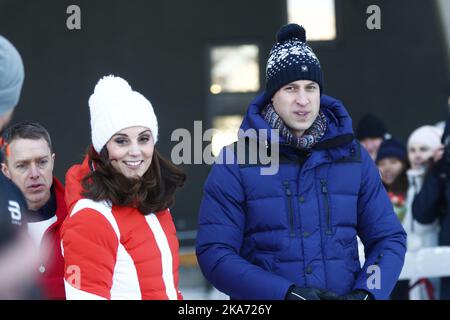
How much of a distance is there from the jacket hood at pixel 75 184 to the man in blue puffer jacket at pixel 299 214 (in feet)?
1.33

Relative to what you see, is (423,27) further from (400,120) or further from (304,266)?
(304,266)

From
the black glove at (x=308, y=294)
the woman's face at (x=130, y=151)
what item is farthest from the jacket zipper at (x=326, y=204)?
the woman's face at (x=130, y=151)

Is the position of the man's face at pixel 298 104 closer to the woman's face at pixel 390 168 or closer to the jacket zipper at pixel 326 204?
the jacket zipper at pixel 326 204

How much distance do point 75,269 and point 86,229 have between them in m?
0.12

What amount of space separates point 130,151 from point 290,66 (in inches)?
23.8

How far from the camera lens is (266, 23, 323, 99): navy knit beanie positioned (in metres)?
2.99

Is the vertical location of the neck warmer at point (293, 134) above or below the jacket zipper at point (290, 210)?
above

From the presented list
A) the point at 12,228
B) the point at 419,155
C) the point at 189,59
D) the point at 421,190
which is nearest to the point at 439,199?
the point at 421,190

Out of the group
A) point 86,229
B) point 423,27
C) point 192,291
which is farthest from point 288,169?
point 423,27

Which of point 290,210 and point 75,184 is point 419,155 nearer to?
point 290,210

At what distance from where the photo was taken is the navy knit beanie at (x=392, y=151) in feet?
18.4

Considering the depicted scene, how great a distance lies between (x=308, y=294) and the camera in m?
2.73

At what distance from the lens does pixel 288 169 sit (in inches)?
115

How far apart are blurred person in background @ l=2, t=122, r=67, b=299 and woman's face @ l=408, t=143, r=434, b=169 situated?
2891mm
